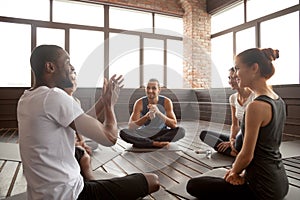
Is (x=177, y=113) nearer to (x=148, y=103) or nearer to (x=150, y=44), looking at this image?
(x=150, y=44)

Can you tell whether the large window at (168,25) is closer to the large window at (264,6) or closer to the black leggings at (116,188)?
the large window at (264,6)

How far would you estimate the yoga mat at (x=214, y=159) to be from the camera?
7.04ft

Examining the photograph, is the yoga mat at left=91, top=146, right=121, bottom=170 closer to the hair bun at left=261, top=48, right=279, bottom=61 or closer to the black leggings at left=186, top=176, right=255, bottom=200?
the black leggings at left=186, top=176, right=255, bottom=200

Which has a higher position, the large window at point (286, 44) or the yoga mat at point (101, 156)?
the large window at point (286, 44)

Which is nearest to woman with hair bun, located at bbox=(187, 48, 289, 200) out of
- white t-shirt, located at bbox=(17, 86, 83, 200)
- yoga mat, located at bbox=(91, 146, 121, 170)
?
white t-shirt, located at bbox=(17, 86, 83, 200)

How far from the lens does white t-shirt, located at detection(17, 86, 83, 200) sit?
90 cm

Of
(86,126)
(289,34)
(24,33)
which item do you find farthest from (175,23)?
(86,126)

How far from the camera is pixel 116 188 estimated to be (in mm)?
1203

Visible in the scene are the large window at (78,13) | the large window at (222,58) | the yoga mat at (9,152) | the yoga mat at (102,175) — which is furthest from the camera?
the large window at (222,58)

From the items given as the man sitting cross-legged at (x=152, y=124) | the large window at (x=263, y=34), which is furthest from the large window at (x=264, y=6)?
the man sitting cross-legged at (x=152, y=124)

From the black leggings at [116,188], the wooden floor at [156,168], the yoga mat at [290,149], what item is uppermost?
the black leggings at [116,188]

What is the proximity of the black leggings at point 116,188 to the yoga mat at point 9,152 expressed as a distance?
1.53 meters

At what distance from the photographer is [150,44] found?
6.36 metres

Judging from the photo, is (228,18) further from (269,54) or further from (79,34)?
(269,54)
